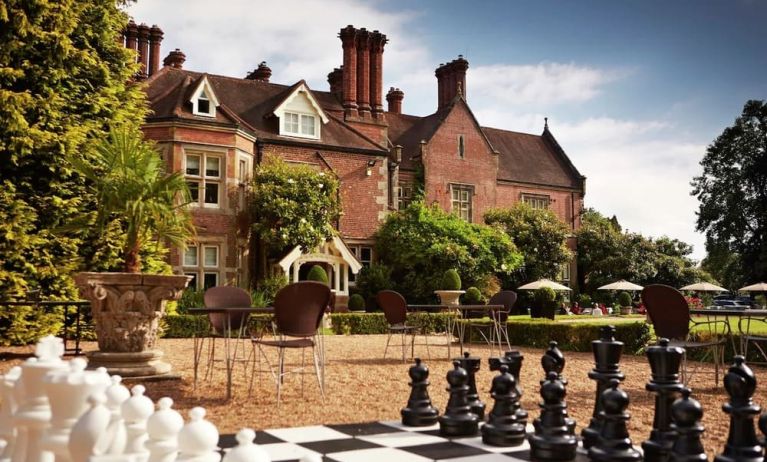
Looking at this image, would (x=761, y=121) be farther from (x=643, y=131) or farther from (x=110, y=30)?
(x=110, y=30)

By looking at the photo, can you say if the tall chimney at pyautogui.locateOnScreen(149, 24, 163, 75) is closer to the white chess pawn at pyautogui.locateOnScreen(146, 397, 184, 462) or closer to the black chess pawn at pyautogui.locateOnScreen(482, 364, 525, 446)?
the black chess pawn at pyautogui.locateOnScreen(482, 364, 525, 446)

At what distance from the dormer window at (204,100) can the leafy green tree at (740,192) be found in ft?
85.0

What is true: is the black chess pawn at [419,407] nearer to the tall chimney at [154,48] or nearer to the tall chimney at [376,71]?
the tall chimney at [376,71]

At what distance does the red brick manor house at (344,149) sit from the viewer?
64.4ft

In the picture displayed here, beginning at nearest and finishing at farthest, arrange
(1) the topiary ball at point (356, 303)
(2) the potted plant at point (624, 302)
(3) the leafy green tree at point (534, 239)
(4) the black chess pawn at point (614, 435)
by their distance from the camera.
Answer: (4) the black chess pawn at point (614, 435)
(1) the topiary ball at point (356, 303)
(3) the leafy green tree at point (534, 239)
(2) the potted plant at point (624, 302)

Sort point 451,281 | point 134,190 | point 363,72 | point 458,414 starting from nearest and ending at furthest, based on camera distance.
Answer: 1. point 458,414
2. point 134,190
3. point 451,281
4. point 363,72

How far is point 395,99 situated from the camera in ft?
102

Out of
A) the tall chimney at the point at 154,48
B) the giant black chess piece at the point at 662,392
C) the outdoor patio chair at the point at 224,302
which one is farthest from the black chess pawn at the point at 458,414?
the tall chimney at the point at 154,48

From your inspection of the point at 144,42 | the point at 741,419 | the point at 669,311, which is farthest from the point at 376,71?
the point at 741,419

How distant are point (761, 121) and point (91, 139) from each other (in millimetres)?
32704

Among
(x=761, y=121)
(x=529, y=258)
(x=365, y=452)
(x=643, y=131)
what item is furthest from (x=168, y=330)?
(x=761, y=121)

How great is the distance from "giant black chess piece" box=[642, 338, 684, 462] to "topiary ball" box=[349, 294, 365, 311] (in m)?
17.9

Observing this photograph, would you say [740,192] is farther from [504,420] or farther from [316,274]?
[504,420]

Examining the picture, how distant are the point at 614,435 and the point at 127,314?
561 centimetres
